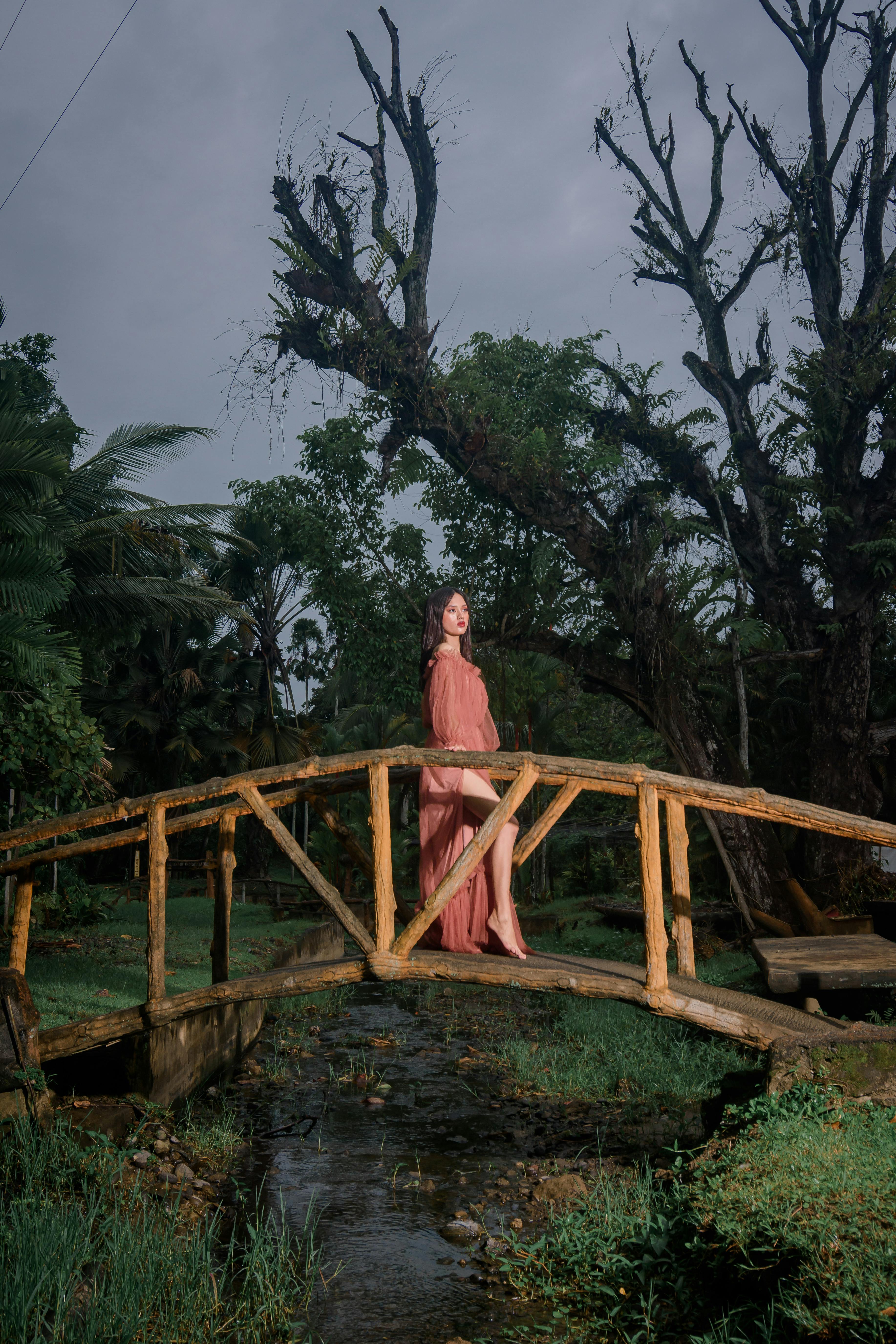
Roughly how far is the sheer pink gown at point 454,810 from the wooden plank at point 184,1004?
0.74 m

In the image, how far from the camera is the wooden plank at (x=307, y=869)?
5531mm

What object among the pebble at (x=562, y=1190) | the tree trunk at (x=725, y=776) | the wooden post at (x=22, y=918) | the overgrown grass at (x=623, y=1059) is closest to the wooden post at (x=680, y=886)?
the overgrown grass at (x=623, y=1059)

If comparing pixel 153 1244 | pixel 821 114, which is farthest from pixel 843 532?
pixel 153 1244

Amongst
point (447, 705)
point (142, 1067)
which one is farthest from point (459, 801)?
point (142, 1067)

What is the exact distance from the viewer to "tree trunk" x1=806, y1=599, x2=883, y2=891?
11.5 meters

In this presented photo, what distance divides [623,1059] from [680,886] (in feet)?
9.74

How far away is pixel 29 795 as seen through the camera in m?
9.34

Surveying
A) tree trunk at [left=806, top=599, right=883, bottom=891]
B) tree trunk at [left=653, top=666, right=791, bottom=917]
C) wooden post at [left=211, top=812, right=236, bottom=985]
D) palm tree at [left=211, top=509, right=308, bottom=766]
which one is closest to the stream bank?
wooden post at [left=211, top=812, right=236, bottom=985]

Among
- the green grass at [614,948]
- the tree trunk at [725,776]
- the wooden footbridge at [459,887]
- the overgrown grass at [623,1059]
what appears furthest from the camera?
the tree trunk at [725,776]

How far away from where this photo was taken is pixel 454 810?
21.5 ft

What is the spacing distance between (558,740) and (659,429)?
823cm

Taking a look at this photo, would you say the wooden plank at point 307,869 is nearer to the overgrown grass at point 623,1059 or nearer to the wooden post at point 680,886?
the wooden post at point 680,886

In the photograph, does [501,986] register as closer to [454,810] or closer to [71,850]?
[454,810]

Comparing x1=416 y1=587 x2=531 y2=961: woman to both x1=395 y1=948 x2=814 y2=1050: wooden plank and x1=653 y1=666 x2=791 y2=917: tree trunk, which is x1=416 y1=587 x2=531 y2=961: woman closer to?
x1=395 y1=948 x2=814 y2=1050: wooden plank
